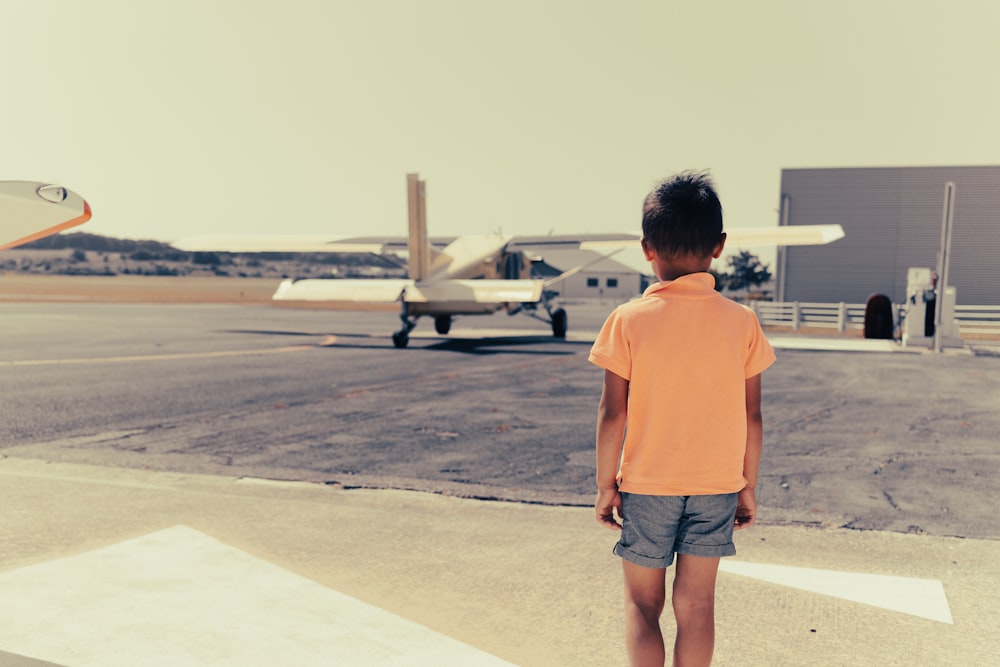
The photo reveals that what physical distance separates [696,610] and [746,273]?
73.1m

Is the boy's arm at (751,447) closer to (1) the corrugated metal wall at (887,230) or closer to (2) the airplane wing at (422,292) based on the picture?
(2) the airplane wing at (422,292)

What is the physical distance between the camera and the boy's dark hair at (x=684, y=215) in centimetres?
239

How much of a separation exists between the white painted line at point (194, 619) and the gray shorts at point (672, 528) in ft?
3.32

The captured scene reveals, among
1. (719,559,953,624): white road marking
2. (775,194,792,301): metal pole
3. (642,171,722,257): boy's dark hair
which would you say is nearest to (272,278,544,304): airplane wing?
(719,559,953,624): white road marking

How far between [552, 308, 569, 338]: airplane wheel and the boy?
A: 833 inches

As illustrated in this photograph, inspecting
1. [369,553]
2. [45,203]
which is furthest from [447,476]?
[45,203]

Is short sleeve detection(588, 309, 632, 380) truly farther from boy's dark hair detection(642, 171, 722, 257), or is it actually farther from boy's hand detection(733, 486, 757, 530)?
boy's hand detection(733, 486, 757, 530)

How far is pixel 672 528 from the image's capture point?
2.41 metres

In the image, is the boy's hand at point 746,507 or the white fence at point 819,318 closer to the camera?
the boy's hand at point 746,507

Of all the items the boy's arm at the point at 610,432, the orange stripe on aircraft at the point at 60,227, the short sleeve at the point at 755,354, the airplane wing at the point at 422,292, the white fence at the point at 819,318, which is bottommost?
the white fence at the point at 819,318

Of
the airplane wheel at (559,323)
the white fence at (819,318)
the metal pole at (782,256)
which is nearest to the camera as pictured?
the airplane wheel at (559,323)

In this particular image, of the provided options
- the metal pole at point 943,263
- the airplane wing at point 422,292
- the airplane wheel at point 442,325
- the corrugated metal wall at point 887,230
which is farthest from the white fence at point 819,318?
the airplane wing at point 422,292

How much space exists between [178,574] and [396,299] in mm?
16263

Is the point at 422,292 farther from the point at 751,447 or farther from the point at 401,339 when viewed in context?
the point at 751,447
